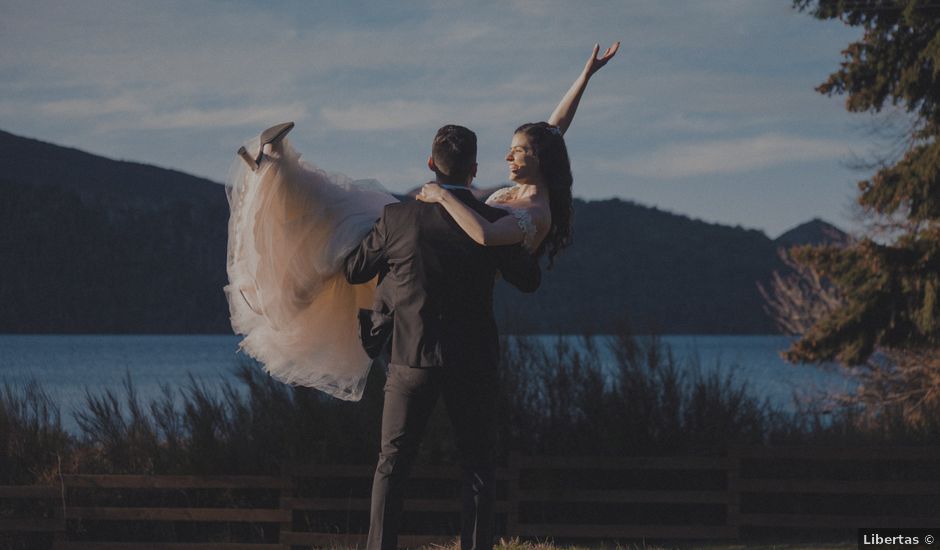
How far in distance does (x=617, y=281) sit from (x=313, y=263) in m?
82.4

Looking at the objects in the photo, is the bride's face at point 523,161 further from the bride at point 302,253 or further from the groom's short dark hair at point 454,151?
the groom's short dark hair at point 454,151

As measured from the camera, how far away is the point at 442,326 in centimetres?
419

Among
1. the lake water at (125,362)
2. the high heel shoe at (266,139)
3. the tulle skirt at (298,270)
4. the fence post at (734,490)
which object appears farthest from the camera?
the lake water at (125,362)

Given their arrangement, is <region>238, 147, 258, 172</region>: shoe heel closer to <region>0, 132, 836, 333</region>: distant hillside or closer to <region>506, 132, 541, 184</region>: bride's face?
<region>506, 132, 541, 184</region>: bride's face

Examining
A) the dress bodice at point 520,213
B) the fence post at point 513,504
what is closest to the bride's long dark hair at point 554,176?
the dress bodice at point 520,213

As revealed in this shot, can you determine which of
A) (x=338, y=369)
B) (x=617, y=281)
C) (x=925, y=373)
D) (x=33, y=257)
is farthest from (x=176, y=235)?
(x=338, y=369)

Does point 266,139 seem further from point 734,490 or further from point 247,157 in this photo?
point 734,490

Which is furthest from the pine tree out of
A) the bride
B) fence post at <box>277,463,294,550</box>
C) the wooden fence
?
the bride

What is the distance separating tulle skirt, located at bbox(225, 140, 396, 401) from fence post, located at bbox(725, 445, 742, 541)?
5.39 metres

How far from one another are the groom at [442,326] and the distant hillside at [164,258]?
6838cm

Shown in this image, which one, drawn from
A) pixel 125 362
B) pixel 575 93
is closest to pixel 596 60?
pixel 575 93

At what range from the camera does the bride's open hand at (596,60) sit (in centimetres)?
532

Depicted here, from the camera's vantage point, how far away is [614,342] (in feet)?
35.8

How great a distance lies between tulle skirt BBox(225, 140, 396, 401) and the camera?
484 cm
